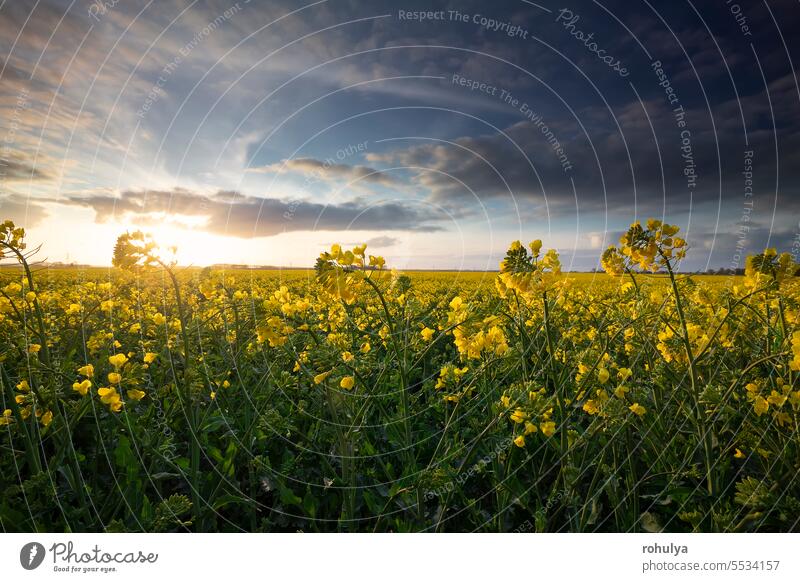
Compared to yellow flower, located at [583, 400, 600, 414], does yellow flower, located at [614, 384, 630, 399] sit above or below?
above

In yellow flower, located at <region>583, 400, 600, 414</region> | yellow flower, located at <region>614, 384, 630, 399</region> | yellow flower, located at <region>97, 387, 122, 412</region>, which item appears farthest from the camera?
yellow flower, located at <region>583, 400, 600, 414</region>

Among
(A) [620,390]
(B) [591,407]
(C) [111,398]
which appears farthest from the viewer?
(B) [591,407]

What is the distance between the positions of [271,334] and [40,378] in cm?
258

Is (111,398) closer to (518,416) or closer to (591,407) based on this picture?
(518,416)

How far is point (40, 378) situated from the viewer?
128 inches

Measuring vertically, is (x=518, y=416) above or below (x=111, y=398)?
below
